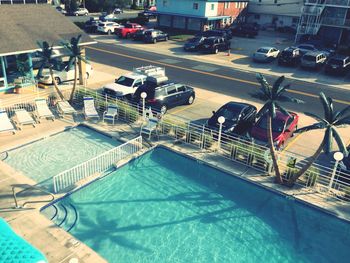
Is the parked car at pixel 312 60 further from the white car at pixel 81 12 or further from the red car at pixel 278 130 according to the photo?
the white car at pixel 81 12

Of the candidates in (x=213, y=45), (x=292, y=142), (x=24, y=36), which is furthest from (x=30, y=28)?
(x=213, y=45)

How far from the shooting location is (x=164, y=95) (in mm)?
19781

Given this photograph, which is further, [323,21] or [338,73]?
[323,21]

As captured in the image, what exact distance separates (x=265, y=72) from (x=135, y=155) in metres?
19.1

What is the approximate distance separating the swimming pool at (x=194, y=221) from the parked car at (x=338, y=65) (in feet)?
66.3

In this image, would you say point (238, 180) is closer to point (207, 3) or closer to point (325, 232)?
point (325, 232)

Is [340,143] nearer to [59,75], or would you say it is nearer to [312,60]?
[59,75]

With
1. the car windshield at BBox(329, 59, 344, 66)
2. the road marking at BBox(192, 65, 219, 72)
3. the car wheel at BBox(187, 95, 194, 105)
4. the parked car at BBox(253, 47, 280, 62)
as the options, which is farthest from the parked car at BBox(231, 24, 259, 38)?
the car wheel at BBox(187, 95, 194, 105)

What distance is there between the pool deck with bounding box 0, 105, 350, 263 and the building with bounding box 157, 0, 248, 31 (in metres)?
31.8

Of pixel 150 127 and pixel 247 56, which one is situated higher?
pixel 247 56

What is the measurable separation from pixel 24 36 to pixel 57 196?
13.5 metres

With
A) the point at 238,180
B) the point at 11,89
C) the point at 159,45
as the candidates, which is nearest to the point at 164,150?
the point at 238,180

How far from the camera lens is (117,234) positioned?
36.8ft

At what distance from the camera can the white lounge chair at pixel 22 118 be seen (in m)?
17.6
